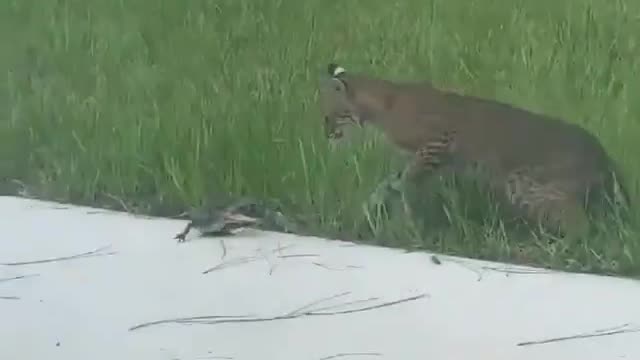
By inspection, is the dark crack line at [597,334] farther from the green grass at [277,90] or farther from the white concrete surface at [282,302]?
the green grass at [277,90]

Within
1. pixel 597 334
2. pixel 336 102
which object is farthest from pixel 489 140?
pixel 597 334

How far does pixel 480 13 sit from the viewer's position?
1.71m

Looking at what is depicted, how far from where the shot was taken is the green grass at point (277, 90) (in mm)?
1655

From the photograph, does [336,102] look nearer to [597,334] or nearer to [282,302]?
[282,302]

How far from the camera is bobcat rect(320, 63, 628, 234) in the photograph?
5.38 feet

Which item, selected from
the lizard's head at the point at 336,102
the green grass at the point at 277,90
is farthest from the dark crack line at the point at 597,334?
the lizard's head at the point at 336,102

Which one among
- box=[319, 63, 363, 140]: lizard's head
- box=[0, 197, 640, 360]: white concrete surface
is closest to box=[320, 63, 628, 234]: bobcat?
box=[319, 63, 363, 140]: lizard's head

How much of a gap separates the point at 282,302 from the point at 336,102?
317mm

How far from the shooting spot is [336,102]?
1.77 m

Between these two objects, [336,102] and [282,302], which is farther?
[336,102]

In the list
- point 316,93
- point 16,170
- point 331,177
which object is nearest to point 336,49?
point 316,93

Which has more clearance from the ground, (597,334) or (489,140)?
(489,140)

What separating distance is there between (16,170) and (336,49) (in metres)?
0.51

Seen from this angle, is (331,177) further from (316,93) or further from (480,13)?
→ (480,13)
